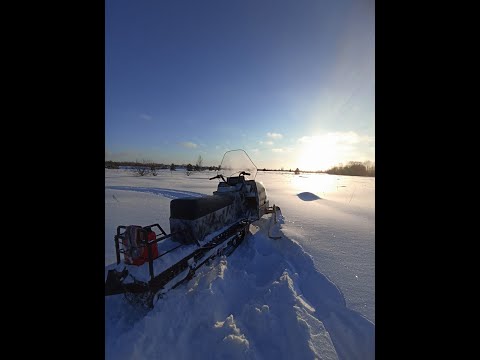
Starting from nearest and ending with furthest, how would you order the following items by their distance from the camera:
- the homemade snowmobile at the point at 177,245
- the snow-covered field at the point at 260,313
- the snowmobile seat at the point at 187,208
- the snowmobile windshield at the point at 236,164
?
the snow-covered field at the point at 260,313 < the homemade snowmobile at the point at 177,245 < the snowmobile seat at the point at 187,208 < the snowmobile windshield at the point at 236,164

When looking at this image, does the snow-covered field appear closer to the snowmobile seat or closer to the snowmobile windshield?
the snowmobile seat

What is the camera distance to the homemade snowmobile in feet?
7.70

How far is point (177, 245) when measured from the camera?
124 inches

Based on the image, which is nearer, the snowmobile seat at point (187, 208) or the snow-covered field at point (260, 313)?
the snow-covered field at point (260, 313)

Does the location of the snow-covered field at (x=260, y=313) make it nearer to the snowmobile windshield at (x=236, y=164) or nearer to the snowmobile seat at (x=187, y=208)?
the snowmobile seat at (x=187, y=208)

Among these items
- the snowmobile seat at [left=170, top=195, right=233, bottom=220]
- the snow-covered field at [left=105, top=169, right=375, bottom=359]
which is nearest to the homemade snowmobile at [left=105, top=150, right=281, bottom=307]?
the snowmobile seat at [left=170, top=195, right=233, bottom=220]

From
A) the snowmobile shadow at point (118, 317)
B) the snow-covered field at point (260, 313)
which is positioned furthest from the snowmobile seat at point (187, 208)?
the snowmobile shadow at point (118, 317)

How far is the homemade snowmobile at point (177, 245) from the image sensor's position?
2.35 metres

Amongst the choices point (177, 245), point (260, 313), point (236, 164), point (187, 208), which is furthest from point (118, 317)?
point (236, 164)

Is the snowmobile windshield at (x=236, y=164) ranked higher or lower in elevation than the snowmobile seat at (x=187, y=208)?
higher
